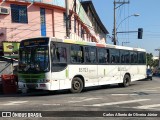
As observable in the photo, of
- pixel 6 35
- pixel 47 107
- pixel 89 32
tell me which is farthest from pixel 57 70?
pixel 89 32

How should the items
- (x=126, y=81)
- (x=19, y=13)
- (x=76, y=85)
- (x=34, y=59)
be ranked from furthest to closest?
(x=19, y=13) → (x=126, y=81) → (x=76, y=85) → (x=34, y=59)

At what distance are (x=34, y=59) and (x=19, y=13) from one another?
13760 millimetres

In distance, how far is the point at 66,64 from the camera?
60.7 ft

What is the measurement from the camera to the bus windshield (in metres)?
17.4

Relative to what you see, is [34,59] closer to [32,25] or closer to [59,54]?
[59,54]

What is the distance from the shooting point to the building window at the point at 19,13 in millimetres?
30156

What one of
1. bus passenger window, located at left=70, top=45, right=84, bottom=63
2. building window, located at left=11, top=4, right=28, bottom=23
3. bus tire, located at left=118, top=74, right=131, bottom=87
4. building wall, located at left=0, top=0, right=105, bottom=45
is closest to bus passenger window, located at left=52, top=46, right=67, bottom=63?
bus passenger window, located at left=70, top=45, right=84, bottom=63

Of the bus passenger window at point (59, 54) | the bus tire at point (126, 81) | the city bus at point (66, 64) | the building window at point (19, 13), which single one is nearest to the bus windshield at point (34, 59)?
the city bus at point (66, 64)

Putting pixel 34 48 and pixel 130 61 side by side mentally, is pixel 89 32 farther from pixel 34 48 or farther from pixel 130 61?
pixel 34 48

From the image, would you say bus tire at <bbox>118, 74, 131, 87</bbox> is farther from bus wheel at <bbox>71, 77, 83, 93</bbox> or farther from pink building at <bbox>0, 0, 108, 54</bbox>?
pink building at <bbox>0, 0, 108, 54</bbox>

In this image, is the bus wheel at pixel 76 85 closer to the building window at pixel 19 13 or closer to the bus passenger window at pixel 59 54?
the bus passenger window at pixel 59 54

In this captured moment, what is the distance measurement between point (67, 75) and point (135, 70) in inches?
349

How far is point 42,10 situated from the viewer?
3212 centimetres

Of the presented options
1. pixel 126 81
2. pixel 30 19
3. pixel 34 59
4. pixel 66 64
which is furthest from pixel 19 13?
pixel 34 59
